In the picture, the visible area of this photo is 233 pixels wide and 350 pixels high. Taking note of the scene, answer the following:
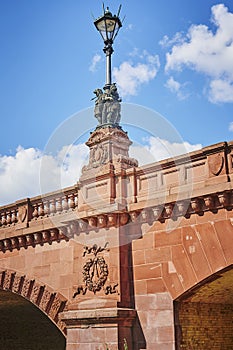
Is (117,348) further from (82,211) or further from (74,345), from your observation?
(82,211)

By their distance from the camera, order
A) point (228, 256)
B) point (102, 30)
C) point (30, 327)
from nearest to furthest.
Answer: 1. point (228, 256)
2. point (102, 30)
3. point (30, 327)

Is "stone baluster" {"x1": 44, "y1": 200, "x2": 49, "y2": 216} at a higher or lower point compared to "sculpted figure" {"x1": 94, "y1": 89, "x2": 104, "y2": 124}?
lower

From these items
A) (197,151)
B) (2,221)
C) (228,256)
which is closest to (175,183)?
(197,151)

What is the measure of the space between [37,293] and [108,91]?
5.86 meters

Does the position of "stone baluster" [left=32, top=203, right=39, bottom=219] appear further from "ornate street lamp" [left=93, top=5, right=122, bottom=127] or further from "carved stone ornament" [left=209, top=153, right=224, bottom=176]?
"carved stone ornament" [left=209, top=153, right=224, bottom=176]

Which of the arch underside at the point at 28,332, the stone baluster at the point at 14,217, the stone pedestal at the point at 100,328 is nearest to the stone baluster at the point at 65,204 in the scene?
the stone baluster at the point at 14,217

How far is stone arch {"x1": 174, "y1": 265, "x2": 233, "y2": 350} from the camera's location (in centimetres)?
1184

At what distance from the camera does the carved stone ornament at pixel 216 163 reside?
11508 mm

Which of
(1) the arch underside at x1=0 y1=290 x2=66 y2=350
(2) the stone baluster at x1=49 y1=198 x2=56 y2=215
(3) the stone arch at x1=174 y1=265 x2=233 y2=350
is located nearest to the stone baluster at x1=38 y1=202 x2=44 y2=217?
(2) the stone baluster at x1=49 y1=198 x2=56 y2=215

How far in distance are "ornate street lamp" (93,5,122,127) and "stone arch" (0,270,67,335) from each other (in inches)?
186

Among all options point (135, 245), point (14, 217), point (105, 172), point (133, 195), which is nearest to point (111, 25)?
point (105, 172)

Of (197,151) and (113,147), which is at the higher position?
(113,147)

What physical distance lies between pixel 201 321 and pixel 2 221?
24.3ft

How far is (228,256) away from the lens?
1126cm
